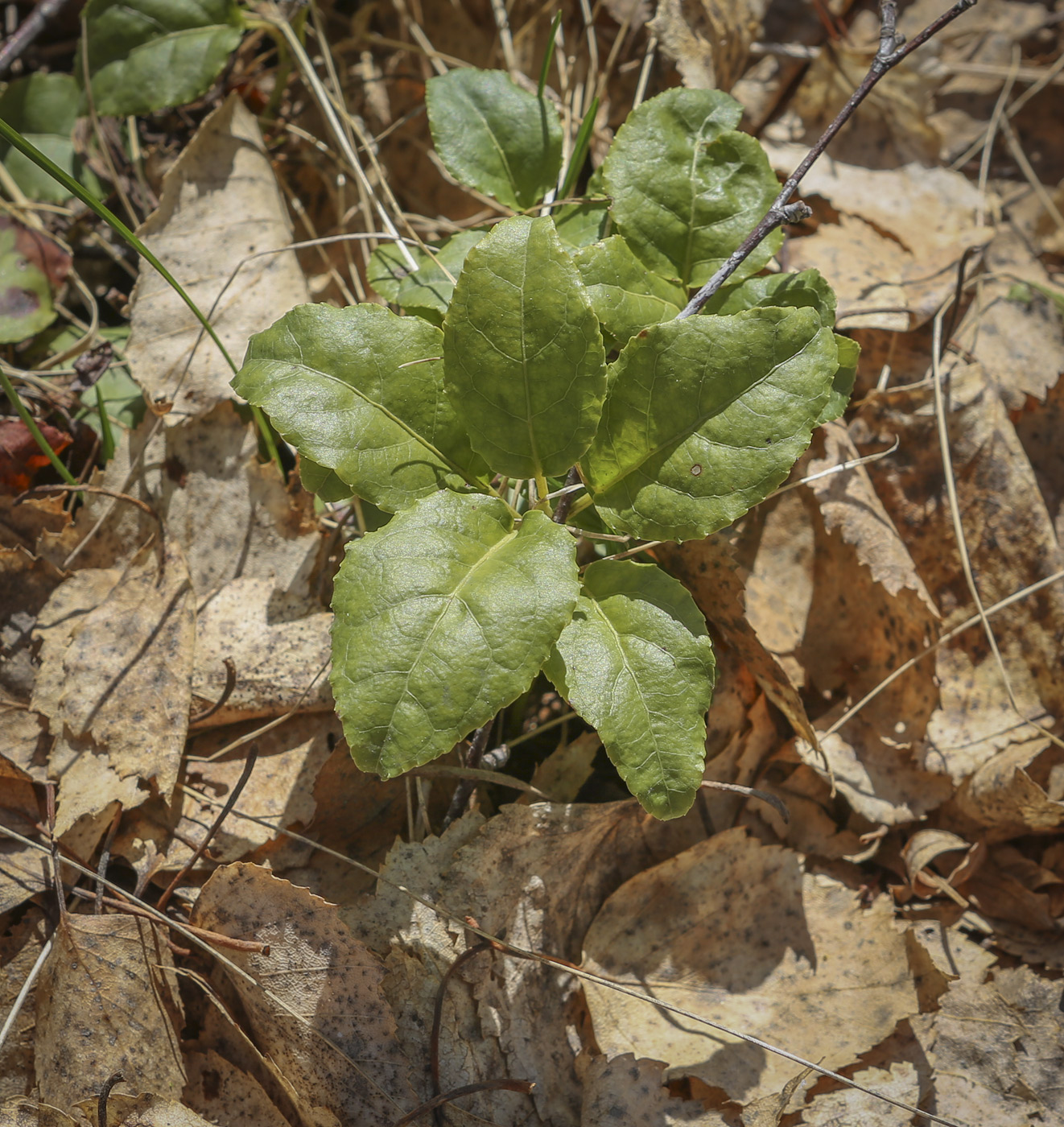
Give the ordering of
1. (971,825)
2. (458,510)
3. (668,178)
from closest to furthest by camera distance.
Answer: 1. (458,510)
2. (668,178)
3. (971,825)

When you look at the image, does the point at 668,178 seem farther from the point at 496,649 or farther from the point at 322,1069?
the point at 322,1069

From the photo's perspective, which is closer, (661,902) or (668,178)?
(668,178)

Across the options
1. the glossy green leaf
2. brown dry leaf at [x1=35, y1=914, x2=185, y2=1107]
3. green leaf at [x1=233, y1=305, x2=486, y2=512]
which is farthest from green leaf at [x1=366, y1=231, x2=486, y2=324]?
brown dry leaf at [x1=35, y1=914, x2=185, y2=1107]

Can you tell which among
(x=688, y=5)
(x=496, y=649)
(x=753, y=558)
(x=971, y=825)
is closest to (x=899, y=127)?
(x=688, y=5)

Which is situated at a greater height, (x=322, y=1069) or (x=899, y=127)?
(x=899, y=127)

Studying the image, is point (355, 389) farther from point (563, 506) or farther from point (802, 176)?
point (802, 176)

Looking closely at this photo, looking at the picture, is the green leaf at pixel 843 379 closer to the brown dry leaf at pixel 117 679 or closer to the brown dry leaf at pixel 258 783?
the brown dry leaf at pixel 258 783

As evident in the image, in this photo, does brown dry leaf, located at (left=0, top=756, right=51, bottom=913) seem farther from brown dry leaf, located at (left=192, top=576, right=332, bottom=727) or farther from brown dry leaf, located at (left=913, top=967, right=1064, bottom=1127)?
brown dry leaf, located at (left=913, top=967, right=1064, bottom=1127)
